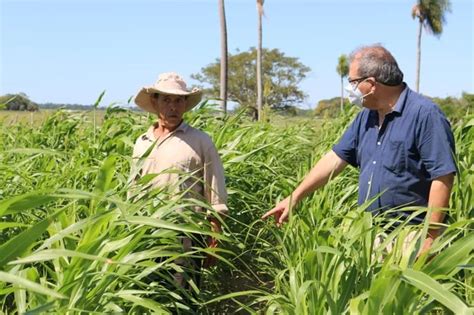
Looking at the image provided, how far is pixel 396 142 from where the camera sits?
2.46 meters

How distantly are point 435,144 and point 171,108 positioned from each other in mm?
1092

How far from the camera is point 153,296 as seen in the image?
2174 mm

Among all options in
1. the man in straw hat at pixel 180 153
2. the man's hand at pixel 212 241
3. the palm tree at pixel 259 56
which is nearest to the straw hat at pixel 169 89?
the man in straw hat at pixel 180 153

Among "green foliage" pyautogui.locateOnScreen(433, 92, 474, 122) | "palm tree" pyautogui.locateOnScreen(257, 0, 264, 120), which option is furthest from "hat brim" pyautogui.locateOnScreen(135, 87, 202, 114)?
"palm tree" pyautogui.locateOnScreen(257, 0, 264, 120)

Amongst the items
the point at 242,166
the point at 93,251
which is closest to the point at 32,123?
the point at 242,166

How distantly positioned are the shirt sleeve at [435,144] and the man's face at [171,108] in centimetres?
99

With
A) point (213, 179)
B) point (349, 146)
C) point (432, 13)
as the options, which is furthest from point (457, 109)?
point (432, 13)

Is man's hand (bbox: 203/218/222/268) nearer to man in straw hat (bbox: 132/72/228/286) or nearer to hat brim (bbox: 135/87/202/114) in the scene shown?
man in straw hat (bbox: 132/72/228/286)

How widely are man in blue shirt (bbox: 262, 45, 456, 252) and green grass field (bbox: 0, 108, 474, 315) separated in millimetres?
137

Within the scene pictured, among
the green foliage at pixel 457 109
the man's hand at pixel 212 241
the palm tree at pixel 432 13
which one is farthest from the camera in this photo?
the palm tree at pixel 432 13

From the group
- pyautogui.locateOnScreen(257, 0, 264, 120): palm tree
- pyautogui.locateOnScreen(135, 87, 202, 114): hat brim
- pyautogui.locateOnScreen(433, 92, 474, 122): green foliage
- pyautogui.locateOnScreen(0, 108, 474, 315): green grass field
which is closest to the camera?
pyautogui.locateOnScreen(0, 108, 474, 315): green grass field

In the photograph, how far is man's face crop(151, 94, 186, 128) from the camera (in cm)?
271

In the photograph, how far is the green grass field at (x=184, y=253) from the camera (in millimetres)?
1600

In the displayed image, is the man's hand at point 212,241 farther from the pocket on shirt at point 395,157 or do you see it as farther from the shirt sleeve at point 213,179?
the pocket on shirt at point 395,157
